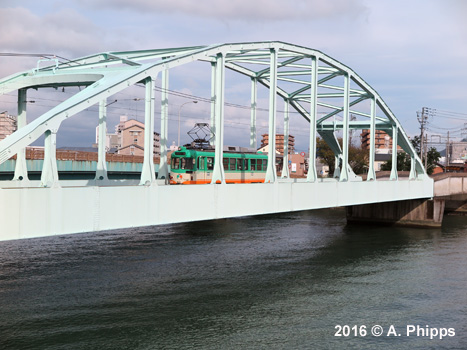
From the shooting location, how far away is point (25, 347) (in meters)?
18.3

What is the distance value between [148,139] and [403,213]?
4273cm

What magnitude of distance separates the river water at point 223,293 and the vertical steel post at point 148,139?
571cm

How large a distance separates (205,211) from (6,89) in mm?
10444

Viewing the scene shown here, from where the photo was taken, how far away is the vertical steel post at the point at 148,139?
20891 millimetres

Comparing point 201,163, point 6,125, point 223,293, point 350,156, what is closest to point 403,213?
point 201,163

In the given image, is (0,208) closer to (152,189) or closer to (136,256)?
(152,189)

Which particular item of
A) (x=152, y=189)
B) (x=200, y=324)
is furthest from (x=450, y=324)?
(x=152, y=189)

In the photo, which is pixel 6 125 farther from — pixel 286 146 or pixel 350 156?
pixel 350 156

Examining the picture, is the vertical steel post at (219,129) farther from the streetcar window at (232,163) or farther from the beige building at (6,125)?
the beige building at (6,125)

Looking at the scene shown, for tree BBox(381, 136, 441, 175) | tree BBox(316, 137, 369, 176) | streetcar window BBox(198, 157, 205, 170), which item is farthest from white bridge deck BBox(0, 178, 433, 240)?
tree BBox(381, 136, 441, 175)

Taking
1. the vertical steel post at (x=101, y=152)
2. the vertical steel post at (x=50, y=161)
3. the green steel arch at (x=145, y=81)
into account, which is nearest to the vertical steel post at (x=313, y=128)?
the green steel arch at (x=145, y=81)

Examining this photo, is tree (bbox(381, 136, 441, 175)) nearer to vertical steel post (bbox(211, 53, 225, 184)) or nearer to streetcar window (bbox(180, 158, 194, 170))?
streetcar window (bbox(180, 158, 194, 170))

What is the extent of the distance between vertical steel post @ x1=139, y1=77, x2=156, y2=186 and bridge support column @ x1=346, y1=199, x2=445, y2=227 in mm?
40016

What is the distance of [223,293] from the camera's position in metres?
25.7
